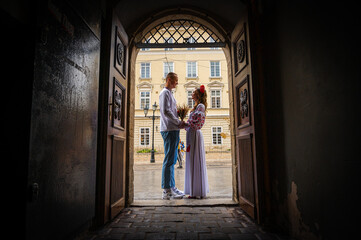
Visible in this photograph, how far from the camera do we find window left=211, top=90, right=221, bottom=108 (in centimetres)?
2391

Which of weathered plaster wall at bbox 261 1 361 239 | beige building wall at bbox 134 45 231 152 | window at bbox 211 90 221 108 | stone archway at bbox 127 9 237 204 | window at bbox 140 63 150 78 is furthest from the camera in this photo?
window at bbox 140 63 150 78

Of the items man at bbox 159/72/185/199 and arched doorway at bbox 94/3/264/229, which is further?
man at bbox 159/72/185/199

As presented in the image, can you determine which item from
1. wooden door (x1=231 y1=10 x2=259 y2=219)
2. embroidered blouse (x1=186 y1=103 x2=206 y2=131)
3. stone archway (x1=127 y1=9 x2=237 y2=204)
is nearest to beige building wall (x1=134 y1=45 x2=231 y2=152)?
stone archway (x1=127 y1=9 x2=237 y2=204)

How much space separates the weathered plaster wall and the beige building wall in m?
21.1

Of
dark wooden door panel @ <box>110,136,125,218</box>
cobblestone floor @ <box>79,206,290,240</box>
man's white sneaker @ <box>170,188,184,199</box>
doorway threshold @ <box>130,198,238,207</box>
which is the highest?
dark wooden door panel @ <box>110,136,125,218</box>

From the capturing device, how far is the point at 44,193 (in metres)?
1.39

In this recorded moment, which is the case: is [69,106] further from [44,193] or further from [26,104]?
[44,193]

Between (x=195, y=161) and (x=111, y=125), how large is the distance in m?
1.71

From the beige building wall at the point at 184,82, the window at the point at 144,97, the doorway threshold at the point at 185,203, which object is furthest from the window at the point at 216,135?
the doorway threshold at the point at 185,203

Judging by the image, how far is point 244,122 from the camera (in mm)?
2959

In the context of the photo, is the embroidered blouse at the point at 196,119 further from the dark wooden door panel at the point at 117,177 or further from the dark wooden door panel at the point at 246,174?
the dark wooden door panel at the point at 117,177

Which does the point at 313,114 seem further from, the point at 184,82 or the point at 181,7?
the point at 184,82

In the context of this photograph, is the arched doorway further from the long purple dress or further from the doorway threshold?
the long purple dress

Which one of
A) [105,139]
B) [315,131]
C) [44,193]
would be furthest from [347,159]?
[105,139]
